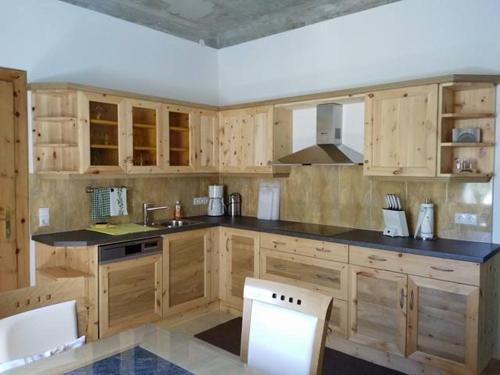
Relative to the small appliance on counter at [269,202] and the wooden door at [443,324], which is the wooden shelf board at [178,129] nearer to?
the small appliance on counter at [269,202]

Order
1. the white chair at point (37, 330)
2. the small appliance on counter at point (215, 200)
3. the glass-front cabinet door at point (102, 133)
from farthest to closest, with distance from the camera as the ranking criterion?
the small appliance on counter at point (215, 200), the glass-front cabinet door at point (102, 133), the white chair at point (37, 330)

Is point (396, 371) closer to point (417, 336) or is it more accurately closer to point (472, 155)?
point (417, 336)

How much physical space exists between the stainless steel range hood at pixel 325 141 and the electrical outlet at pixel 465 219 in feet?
2.99

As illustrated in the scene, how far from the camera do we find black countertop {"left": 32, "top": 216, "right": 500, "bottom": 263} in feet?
8.75

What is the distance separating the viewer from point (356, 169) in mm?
3592

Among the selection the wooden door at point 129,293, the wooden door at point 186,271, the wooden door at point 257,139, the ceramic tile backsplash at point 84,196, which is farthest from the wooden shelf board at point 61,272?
the wooden door at point 257,139

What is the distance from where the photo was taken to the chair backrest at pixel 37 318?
1551 mm

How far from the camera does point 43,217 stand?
10.9 ft

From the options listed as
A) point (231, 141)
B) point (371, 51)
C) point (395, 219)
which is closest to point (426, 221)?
point (395, 219)

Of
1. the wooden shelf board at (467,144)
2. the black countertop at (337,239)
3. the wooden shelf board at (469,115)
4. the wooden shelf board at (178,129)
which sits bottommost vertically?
the black countertop at (337,239)

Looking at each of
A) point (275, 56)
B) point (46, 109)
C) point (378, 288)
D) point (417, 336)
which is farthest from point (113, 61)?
point (417, 336)

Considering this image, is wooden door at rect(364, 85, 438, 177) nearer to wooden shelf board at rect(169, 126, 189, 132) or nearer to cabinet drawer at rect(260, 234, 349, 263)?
cabinet drawer at rect(260, 234, 349, 263)

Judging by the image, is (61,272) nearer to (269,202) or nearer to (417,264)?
(269,202)

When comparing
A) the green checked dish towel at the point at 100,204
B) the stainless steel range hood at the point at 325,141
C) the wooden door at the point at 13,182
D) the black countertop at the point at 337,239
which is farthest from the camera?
the green checked dish towel at the point at 100,204
